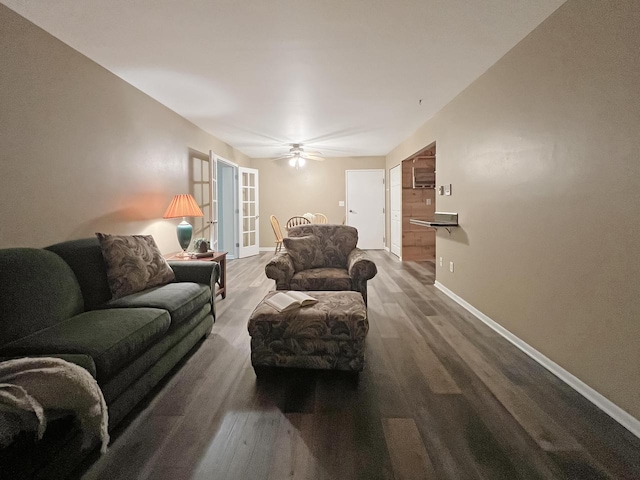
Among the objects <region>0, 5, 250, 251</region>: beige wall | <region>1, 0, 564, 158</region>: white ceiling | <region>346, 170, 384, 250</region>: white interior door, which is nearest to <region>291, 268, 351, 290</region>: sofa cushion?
<region>0, 5, 250, 251</region>: beige wall

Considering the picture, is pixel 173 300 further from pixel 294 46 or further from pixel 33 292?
pixel 294 46

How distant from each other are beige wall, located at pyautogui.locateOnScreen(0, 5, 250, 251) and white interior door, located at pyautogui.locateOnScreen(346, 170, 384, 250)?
5170 mm

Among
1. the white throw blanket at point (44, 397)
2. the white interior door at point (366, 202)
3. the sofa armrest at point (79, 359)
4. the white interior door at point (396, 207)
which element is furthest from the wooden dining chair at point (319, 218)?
the white throw blanket at point (44, 397)

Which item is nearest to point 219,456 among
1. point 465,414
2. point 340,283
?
point 465,414

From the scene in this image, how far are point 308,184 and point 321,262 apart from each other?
5.15 meters

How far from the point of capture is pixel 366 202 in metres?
8.61

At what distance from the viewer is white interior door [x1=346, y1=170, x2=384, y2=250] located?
8.56 meters

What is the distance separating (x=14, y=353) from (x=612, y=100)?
322 centimetres

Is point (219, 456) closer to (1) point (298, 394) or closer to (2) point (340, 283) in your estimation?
(1) point (298, 394)

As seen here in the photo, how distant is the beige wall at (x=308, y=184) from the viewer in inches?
337

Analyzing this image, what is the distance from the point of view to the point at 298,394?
2105 millimetres

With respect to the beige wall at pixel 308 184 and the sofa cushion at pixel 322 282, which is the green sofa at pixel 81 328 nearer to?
the sofa cushion at pixel 322 282

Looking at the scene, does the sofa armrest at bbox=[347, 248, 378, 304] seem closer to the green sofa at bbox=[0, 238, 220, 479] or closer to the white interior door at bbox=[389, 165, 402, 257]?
the green sofa at bbox=[0, 238, 220, 479]

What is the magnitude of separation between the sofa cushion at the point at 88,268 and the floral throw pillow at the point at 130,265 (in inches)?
2.0
